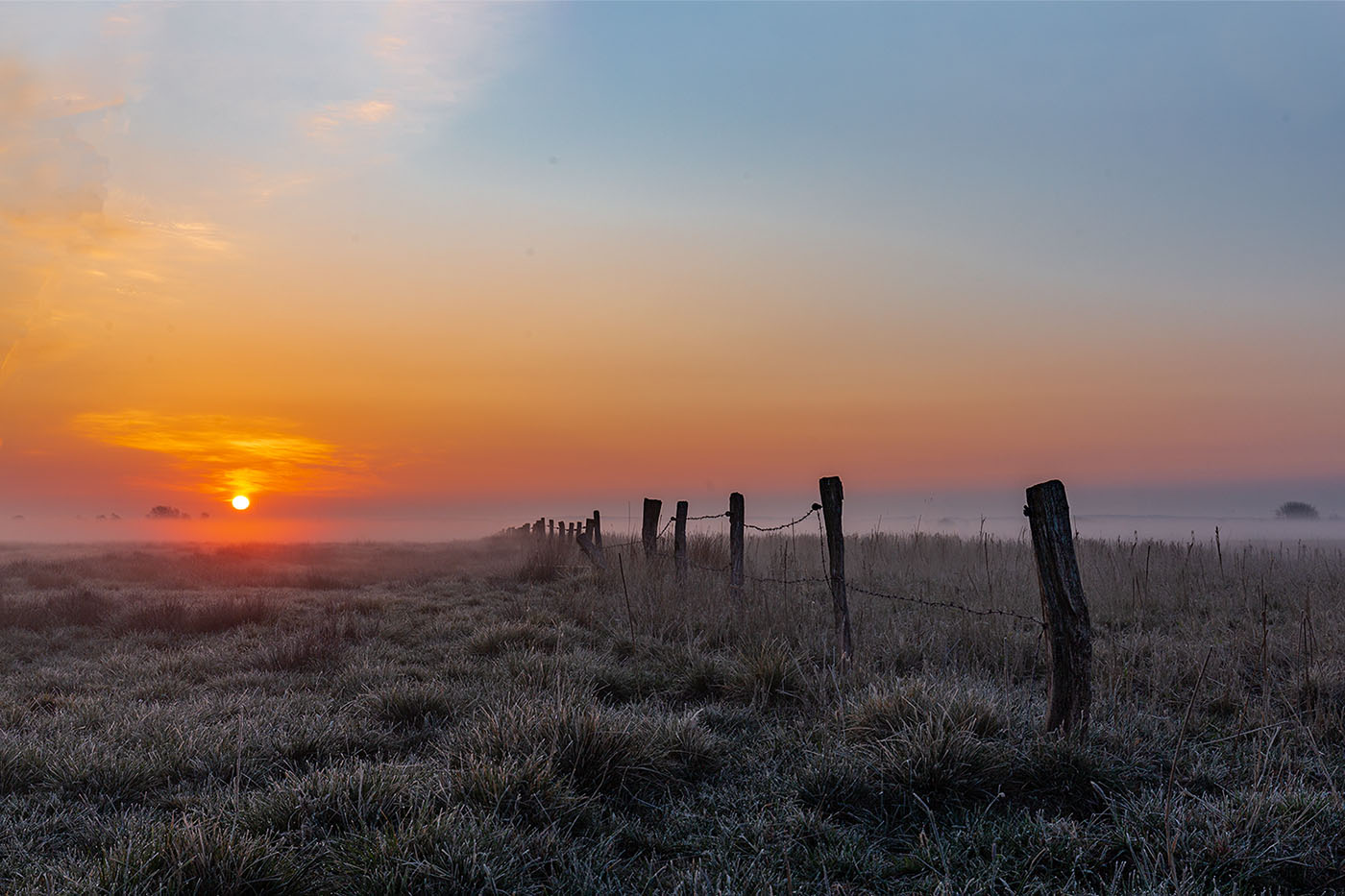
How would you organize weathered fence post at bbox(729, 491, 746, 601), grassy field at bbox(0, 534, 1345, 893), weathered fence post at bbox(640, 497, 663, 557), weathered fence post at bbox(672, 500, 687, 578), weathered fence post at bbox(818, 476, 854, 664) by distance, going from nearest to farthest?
grassy field at bbox(0, 534, 1345, 893), weathered fence post at bbox(818, 476, 854, 664), weathered fence post at bbox(729, 491, 746, 601), weathered fence post at bbox(672, 500, 687, 578), weathered fence post at bbox(640, 497, 663, 557)

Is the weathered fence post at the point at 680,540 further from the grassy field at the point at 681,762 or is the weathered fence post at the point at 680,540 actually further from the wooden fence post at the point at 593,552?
the wooden fence post at the point at 593,552

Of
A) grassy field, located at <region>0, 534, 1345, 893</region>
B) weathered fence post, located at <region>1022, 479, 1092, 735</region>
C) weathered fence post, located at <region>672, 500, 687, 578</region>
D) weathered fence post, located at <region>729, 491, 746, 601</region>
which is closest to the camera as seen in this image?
grassy field, located at <region>0, 534, 1345, 893</region>

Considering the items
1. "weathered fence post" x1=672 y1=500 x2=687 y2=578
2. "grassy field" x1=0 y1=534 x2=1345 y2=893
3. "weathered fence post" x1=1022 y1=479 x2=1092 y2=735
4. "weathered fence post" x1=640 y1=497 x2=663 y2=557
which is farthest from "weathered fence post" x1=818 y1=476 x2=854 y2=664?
"weathered fence post" x1=640 y1=497 x2=663 y2=557

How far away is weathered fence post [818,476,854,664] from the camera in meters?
6.57

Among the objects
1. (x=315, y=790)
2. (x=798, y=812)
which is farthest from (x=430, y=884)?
(x=798, y=812)

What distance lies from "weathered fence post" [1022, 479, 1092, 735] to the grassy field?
20 cm

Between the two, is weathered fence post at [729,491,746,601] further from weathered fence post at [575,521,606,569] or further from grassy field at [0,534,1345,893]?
weathered fence post at [575,521,606,569]

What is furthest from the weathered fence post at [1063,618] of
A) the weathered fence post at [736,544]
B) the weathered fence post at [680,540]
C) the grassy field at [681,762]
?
the weathered fence post at [680,540]

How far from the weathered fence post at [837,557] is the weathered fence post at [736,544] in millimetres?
1994

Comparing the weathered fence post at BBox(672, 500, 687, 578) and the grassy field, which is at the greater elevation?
the weathered fence post at BBox(672, 500, 687, 578)

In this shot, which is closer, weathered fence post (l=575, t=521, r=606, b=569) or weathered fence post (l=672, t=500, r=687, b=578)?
weathered fence post (l=672, t=500, r=687, b=578)

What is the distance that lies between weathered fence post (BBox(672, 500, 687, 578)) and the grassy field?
975 millimetres

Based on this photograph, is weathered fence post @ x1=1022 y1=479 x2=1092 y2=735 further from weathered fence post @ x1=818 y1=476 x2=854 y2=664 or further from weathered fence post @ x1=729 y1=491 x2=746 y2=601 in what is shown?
weathered fence post @ x1=729 y1=491 x2=746 y2=601

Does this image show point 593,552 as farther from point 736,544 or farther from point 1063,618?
point 1063,618
